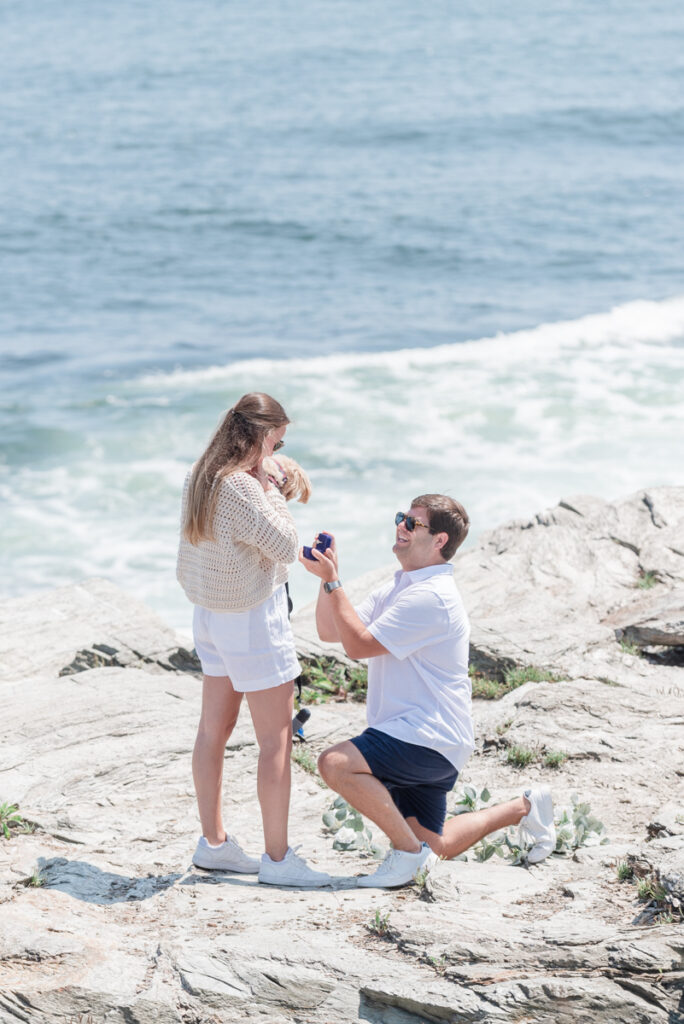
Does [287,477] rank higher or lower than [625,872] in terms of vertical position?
higher

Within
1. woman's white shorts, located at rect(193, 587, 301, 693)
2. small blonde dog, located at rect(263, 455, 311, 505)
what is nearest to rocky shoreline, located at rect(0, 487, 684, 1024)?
woman's white shorts, located at rect(193, 587, 301, 693)

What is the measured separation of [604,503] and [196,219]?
21.7m

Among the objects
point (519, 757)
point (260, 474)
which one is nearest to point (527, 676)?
point (519, 757)

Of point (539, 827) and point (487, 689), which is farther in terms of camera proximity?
point (487, 689)

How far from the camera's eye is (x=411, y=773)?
4676mm

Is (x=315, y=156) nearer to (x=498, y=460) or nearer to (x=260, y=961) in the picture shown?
(x=498, y=460)

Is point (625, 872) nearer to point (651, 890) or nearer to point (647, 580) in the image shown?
point (651, 890)

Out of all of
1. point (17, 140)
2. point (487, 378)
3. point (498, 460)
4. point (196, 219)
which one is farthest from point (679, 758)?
point (17, 140)

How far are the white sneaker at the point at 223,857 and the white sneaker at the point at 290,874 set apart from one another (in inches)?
6.3

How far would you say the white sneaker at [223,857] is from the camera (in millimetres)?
4832

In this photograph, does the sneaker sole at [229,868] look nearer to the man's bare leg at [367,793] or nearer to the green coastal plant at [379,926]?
the man's bare leg at [367,793]

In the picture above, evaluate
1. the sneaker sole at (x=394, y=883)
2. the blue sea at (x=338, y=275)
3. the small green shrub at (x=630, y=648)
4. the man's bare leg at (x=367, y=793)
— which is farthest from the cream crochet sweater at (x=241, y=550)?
the blue sea at (x=338, y=275)

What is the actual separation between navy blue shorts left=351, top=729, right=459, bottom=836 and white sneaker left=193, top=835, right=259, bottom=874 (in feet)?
2.29

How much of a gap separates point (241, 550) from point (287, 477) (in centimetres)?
46
